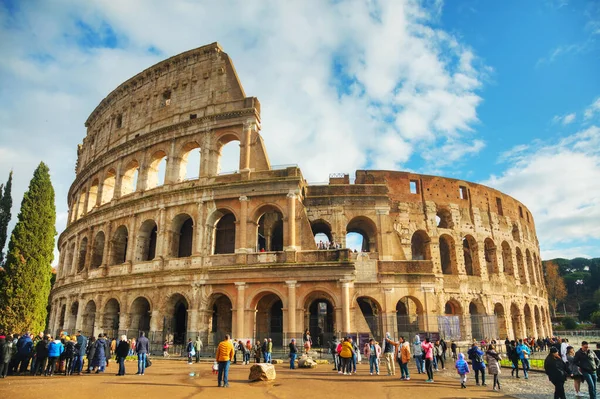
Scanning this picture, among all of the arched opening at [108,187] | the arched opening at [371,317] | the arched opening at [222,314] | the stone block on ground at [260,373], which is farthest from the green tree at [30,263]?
the arched opening at [371,317]

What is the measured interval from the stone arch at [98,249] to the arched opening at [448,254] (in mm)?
23294

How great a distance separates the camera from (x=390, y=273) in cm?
2175

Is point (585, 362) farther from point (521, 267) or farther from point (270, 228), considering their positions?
point (521, 267)

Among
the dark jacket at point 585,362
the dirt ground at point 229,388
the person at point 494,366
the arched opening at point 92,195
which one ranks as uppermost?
the arched opening at point 92,195

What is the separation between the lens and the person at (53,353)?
11438mm

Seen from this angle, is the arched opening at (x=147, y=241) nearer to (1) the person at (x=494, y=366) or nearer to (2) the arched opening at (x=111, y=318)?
Result: (2) the arched opening at (x=111, y=318)

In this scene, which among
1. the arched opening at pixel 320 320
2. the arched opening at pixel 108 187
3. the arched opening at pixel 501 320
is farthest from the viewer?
the arched opening at pixel 501 320

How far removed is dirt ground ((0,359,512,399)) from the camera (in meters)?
8.80

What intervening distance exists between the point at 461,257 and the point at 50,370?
24160 millimetres

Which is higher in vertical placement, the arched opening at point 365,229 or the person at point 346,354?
the arched opening at point 365,229

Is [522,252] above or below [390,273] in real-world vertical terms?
above

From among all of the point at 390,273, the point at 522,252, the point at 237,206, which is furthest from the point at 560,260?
the point at 237,206

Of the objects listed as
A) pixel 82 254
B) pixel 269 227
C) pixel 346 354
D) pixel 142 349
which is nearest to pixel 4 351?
pixel 142 349

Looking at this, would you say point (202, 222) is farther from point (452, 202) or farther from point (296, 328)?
point (452, 202)
